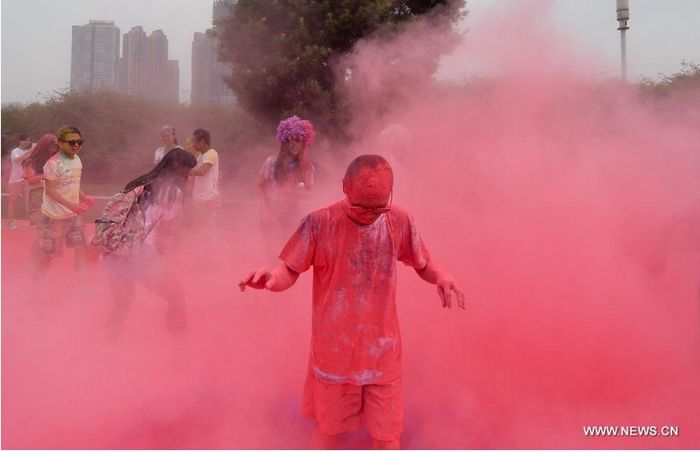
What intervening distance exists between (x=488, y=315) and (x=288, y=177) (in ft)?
6.48

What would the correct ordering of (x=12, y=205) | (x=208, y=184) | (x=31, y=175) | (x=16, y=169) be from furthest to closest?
(x=12, y=205) → (x=16, y=169) → (x=208, y=184) → (x=31, y=175)

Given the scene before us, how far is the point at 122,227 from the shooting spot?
3.20 meters

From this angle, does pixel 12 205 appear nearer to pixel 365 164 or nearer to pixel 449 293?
pixel 365 164

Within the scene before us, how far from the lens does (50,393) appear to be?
2.87 metres

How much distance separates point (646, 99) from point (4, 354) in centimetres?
485

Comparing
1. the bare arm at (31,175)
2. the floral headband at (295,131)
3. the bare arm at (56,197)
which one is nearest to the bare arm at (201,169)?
the bare arm at (56,197)

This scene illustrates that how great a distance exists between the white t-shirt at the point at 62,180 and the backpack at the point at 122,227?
1.36 meters

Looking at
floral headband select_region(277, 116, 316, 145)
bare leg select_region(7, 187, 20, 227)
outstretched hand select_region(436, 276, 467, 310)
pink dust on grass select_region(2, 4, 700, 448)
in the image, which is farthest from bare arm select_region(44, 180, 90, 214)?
bare leg select_region(7, 187, 20, 227)

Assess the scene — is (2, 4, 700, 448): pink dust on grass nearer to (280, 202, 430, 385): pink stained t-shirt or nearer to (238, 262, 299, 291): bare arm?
(280, 202, 430, 385): pink stained t-shirt

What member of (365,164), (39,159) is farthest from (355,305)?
(39,159)

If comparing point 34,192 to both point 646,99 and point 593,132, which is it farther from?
point 646,99

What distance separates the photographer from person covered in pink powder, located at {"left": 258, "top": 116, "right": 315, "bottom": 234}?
428 centimetres

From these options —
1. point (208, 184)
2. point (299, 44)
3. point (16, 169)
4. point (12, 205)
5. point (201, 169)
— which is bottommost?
point (208, 184)

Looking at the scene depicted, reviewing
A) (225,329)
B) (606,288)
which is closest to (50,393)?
(225,329)
